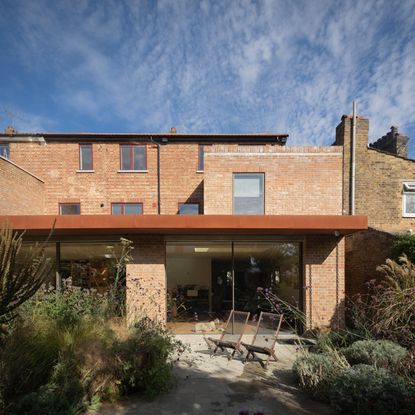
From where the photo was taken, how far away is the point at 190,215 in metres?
7.52

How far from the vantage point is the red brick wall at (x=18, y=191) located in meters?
11.7

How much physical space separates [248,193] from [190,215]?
433 centimetres

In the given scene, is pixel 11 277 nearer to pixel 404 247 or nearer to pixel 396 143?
pixel 404 247

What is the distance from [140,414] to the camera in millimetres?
4223

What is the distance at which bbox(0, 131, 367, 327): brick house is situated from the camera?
7.88m

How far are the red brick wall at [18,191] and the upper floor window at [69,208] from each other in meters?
0.92

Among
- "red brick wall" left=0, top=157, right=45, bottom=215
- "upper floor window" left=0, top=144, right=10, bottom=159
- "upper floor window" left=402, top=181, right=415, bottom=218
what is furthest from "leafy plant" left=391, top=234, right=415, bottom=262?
"upper floor window" left=0, top=144, right=10, bottom=159

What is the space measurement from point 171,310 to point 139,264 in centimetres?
189

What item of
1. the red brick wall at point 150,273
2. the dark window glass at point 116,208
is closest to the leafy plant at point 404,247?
the red brick wall at point 150,273

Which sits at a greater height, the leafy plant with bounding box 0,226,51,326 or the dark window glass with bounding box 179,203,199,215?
the dark window glass with bounding box 179,203,199,215

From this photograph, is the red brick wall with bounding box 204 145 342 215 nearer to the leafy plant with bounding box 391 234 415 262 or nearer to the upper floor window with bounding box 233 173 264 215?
the upper floor window with bounding box 233 173 264 215

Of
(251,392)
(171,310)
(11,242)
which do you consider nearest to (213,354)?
(251,392)

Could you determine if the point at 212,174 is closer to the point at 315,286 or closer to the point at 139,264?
the point at 139,264

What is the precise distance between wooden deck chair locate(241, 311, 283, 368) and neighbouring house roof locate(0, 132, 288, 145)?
8.87 m
